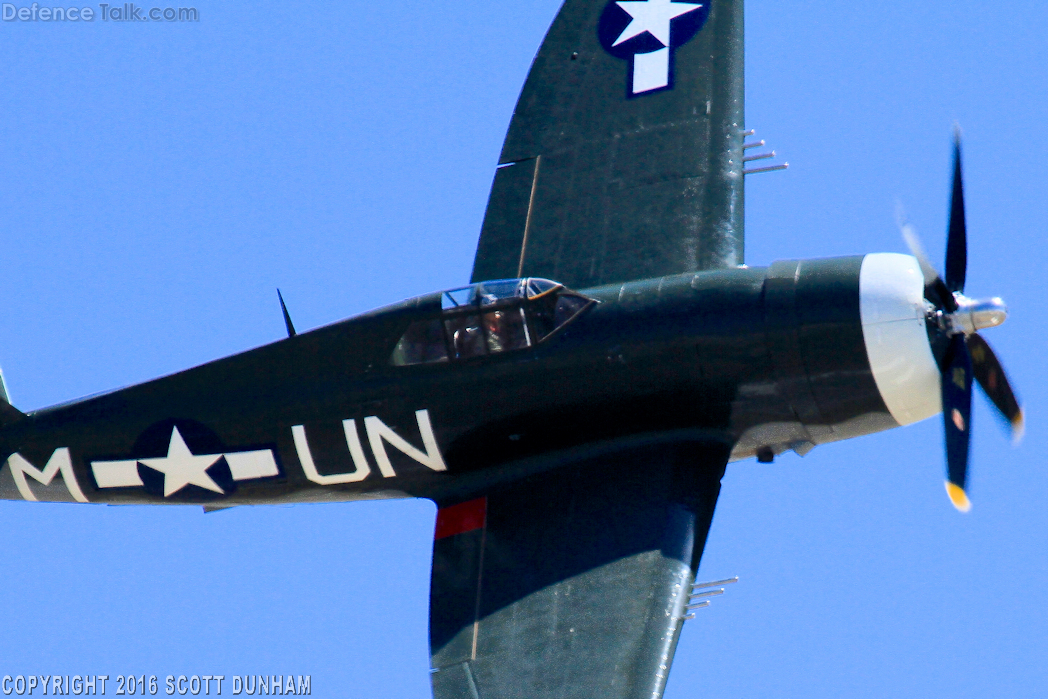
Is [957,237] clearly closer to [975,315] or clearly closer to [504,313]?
[975,315]

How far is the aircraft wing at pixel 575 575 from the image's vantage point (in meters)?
15.5

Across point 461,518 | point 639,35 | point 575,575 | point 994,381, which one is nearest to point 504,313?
point 461,518

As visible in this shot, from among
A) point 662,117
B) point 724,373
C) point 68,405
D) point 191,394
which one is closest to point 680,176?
point 662,117

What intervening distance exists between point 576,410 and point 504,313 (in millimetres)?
1196

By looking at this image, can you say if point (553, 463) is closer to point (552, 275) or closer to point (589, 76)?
point (552, 275)

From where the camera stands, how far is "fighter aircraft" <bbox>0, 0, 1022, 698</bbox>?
51.9 ft

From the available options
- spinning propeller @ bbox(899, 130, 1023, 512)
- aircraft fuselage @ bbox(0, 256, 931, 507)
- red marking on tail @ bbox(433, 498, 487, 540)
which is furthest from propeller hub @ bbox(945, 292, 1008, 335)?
red marking on tail @ bbox(433, 498, 487, 540)

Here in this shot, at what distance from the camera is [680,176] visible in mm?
18750

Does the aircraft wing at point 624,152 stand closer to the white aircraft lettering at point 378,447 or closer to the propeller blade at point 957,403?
the white aircraft lettering at point 378,447

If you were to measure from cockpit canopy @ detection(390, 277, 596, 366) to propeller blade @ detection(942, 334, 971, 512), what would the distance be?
348 centimetres

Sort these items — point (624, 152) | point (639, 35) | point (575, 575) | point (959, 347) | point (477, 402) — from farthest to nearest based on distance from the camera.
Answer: point (639, 35), point (624, 152), point (477, 402), point (575, 575), point (959, 347)

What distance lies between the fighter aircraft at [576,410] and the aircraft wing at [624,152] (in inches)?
2.1

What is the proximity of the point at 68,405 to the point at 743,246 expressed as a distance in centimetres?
750

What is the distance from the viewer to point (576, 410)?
16641mm
